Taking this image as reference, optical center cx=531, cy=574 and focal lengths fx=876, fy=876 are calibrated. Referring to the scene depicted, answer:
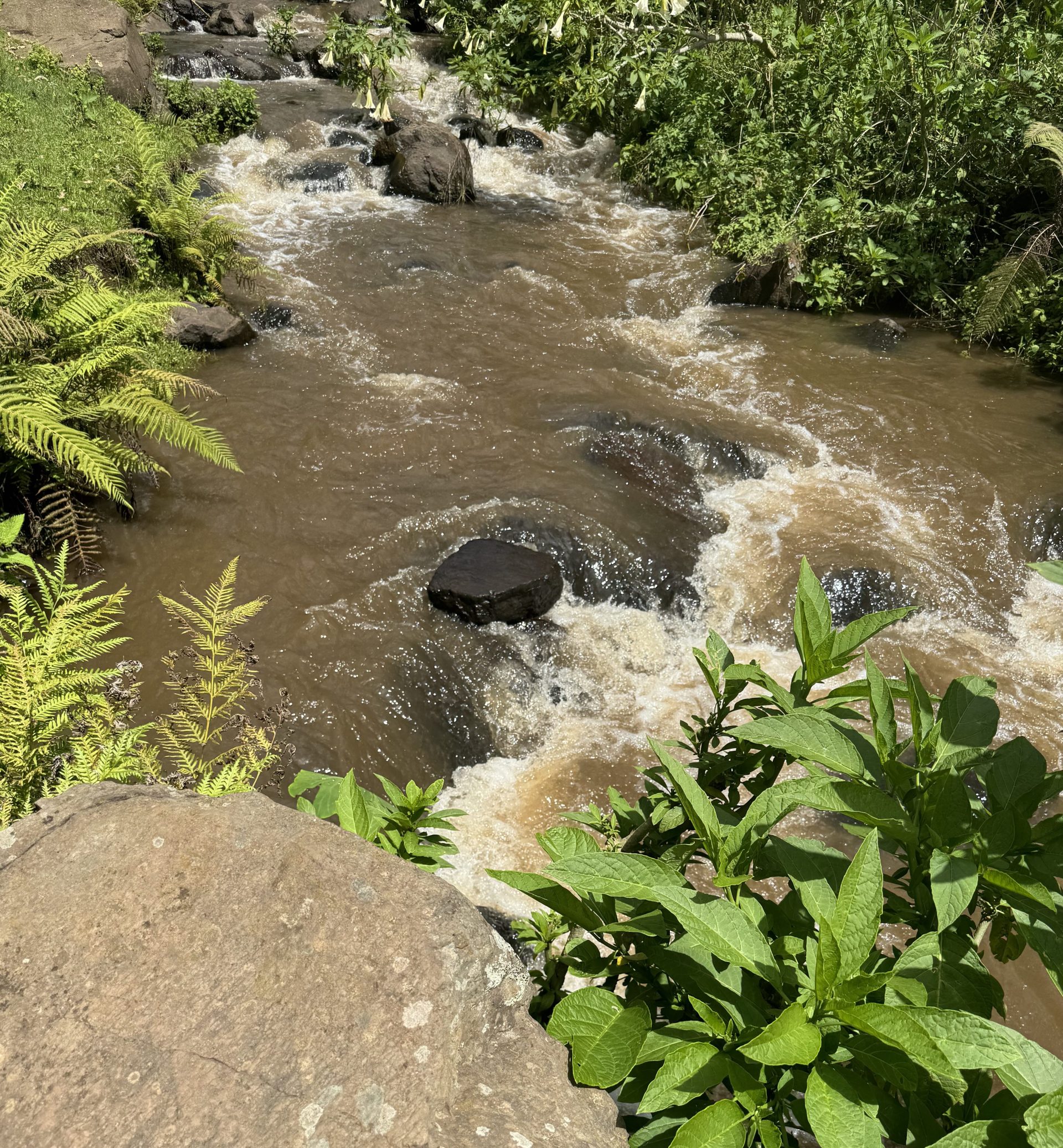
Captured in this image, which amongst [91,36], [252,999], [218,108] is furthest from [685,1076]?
[91,36]

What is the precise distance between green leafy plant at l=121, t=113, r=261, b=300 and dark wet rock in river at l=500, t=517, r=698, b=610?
173 inches

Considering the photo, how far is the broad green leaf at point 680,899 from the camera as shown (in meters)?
1.19

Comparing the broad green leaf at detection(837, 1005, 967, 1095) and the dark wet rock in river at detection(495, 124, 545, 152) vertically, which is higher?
the broad green leaf at detection(837, 1005, 967, 1095)

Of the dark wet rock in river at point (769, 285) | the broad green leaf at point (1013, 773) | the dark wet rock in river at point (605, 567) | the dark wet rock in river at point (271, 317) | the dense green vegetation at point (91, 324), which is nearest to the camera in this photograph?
the broad green leaf at point (1013, 773)

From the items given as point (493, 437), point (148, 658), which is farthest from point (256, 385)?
point (148, 658)

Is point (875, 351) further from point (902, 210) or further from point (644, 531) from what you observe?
point (644, 531)

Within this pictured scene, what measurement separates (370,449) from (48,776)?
15.2ft

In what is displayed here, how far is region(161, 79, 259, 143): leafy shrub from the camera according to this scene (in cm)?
1277

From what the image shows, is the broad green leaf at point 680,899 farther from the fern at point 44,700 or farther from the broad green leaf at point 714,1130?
the fern at point 44,700

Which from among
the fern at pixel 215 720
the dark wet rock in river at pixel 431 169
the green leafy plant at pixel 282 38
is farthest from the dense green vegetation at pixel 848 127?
the fern at pixel 215 720

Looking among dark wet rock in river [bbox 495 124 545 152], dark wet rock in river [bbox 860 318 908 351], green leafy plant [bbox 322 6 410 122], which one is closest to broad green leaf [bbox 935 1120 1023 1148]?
dark wet rock in river [bbox 860 318 908 351]

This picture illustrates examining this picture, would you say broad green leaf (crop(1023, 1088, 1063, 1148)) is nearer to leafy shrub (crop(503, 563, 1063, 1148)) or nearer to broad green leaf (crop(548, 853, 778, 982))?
leafy shrub (crop(503, 563, 1063, 1148))

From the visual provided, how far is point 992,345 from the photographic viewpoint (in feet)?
30.3

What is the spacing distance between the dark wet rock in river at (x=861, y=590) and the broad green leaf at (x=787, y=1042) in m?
5.17
